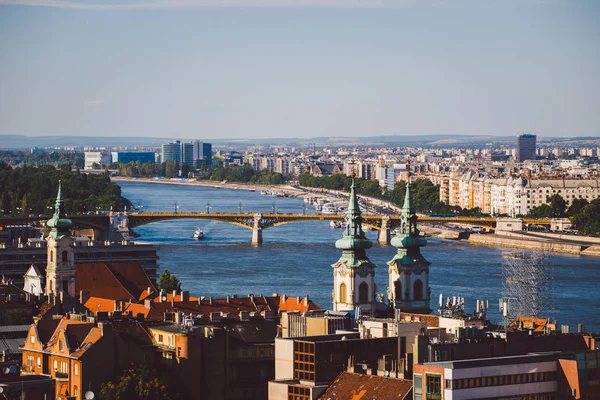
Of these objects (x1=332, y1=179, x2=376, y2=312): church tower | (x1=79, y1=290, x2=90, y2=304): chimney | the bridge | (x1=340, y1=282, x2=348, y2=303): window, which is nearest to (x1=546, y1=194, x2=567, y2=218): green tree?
the bridge

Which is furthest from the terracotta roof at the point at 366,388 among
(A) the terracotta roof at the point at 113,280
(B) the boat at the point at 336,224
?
(B) the boat at the point at 336,224

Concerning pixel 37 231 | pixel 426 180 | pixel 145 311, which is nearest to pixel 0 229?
pixel 37 231

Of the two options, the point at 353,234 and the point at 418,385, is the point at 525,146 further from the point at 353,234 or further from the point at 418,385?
the point at 418,385

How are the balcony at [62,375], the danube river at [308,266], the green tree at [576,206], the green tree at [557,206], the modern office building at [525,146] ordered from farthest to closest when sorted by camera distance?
the modern office building at [525,146]
the green tree at [557,206]
the green tree at [576,206]
the danube river at [308,266]
the balcony at [62,375]

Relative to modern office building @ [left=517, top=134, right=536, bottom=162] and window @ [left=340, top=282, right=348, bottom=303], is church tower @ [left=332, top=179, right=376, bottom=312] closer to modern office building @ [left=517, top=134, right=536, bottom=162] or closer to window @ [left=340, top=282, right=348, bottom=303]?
window @ [left=340, top=282, right=348, bottom=303]

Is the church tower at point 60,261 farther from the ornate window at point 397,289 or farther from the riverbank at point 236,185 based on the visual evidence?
the riverbank at point 236,185

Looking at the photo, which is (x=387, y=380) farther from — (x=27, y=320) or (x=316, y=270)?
(x=316, y=270)
